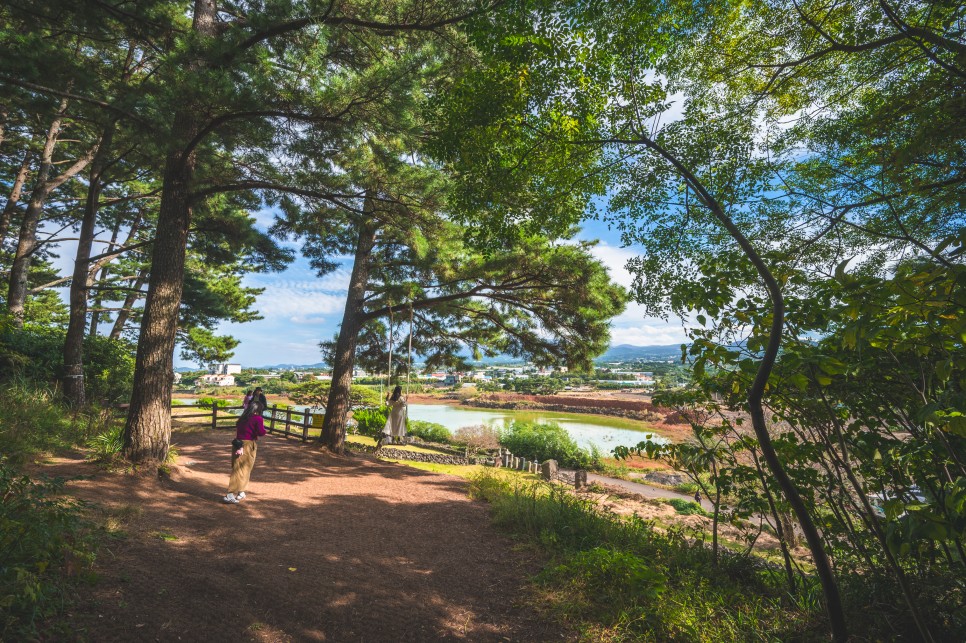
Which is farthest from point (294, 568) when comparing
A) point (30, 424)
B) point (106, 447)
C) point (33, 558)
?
point (30, 424)

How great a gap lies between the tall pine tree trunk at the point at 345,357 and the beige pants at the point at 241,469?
4.52m

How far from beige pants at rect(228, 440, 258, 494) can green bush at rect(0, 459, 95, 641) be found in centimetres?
271

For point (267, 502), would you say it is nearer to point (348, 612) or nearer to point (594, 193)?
point (348, 612)

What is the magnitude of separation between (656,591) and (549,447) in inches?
586

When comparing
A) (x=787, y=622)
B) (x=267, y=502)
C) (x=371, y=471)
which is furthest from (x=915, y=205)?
(x=371, y=471)

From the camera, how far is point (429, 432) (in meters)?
19.4

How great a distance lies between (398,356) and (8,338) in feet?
29.5

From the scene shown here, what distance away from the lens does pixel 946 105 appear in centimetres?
291

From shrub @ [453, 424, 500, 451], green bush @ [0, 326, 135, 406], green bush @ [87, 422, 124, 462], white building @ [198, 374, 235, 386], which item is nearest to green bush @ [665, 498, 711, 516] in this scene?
shrub @ [453, 424, 500, 451]

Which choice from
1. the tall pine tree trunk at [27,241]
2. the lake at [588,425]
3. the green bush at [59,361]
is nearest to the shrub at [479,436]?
the lake at [588,425]

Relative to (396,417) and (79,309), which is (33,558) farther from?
(79,309)

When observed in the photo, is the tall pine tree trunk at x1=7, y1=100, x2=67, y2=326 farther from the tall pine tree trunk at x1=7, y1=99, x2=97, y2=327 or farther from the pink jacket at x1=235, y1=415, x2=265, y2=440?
the pink jacket at x1=235, y1=415, x2=265, y2=440

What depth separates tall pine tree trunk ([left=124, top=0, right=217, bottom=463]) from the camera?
565 centimetres

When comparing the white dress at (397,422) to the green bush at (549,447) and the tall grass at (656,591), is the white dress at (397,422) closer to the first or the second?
the tall grass at (656,591)
